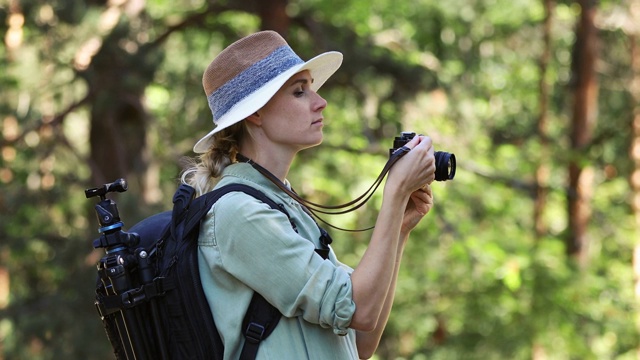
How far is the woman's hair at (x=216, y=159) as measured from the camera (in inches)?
88.3

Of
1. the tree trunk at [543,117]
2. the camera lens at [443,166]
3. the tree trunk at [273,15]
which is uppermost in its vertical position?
the camera lens at [443,166]

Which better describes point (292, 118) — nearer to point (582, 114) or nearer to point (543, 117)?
point (582, 114)

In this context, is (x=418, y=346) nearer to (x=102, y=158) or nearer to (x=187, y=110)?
(x=187, y=110)

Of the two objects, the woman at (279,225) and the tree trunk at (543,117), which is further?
the tree trunk at (543,117)

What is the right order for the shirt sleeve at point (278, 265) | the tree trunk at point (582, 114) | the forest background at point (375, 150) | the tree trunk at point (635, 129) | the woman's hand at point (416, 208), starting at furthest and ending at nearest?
1. the tree trunk at point (635, 129)
2. the tree trunk at point (582, 114)
3. the forest background at point (375, 150)
4. the woman's hand at point (416, 208)
5. the shirt sleeve at point (278, 265)

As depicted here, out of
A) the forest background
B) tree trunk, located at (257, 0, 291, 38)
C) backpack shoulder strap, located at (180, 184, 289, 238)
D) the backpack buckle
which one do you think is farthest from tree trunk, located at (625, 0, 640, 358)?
the backpack buckle

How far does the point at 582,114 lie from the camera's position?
11250 millimetres

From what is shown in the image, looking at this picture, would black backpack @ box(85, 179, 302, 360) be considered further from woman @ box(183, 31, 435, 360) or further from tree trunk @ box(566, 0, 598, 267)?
tree trunk @ box(566, 0, 598, 267)

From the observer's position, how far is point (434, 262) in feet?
35.4

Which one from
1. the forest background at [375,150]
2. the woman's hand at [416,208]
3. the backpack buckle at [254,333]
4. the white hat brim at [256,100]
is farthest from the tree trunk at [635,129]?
the backpack buckle at [254,333]

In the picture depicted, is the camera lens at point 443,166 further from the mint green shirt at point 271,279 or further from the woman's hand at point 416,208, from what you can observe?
the mint green shirt at point 271,279

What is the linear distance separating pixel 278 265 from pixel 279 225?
0.09m

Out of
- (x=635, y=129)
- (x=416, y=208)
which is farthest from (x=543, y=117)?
(x=416, y=208)

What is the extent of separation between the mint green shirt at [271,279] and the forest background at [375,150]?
5.16 metres
